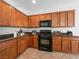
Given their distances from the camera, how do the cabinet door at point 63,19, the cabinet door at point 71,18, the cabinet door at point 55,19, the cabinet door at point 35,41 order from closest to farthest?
the cabinet door at point 71,18 < the cabinet door at point 63,19 < the cabinet door at point 55,19 < the cabinet door at point 35,41

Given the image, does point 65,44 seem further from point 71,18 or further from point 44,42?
point 71,18

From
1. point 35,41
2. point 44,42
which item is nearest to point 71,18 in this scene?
point 44,42

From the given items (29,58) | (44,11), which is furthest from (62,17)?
(29,58)

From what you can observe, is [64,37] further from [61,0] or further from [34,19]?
[34,19]

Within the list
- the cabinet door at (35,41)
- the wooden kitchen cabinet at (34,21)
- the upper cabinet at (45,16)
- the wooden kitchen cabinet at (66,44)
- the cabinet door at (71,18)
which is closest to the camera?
the wooden kitchen cabinet at (66,44)

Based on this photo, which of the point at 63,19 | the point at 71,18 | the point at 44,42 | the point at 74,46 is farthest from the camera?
the point at 44,42

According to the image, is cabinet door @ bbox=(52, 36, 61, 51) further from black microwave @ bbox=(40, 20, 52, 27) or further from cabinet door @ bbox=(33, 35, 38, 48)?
cabinet door @ bbox=(33, 35, 38, 48)

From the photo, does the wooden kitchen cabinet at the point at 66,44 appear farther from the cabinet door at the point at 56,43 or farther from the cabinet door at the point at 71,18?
the cabinet door at the point at 71,18

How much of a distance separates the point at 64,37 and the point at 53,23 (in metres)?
1.10

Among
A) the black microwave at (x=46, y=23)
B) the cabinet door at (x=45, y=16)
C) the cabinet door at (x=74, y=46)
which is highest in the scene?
the cabinet door at (x=45, y=16)

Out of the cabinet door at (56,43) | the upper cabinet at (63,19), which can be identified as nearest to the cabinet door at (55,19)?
the upper cabinet at (63,19)

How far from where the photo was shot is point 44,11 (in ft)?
17.9

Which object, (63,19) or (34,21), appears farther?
(34,21)

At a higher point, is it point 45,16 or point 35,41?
point 45,16
